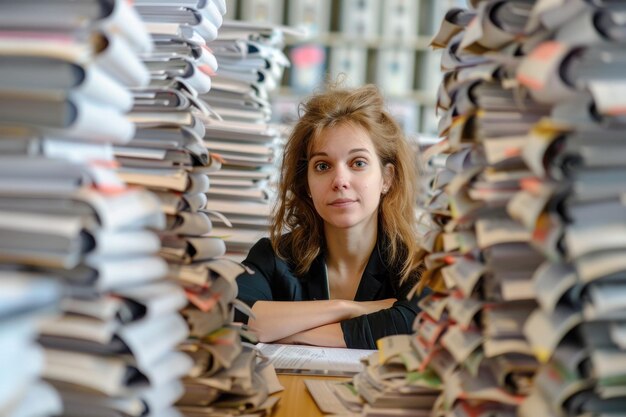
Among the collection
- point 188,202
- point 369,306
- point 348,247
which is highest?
point 348,247

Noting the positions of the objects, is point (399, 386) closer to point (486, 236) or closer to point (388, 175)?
point (486, 236)

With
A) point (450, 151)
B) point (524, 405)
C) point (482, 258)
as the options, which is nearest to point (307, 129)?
point (450, 151)

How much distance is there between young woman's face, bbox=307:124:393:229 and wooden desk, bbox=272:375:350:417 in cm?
88

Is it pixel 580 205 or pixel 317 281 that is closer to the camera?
pixel 580 205

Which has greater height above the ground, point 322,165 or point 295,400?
point 322,165

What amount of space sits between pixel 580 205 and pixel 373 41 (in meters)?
4.97

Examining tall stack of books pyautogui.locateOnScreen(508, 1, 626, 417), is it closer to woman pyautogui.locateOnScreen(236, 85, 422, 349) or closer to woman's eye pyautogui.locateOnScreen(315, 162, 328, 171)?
woman pyautogui.locateOnScreen(236, 85, 422, 349)

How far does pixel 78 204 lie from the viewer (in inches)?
30.2

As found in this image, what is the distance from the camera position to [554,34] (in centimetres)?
82

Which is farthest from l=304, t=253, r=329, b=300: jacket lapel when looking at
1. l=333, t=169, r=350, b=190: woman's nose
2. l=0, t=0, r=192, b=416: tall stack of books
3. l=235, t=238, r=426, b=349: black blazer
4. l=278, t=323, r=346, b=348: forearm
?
l=0, t=0, r=192, b=416: tall stack of books

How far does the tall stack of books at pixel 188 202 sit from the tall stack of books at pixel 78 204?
0.62ft

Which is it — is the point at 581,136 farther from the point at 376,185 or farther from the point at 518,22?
the point at 376,185

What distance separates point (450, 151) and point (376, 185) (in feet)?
3.78

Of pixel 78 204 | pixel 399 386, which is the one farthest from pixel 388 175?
pixel 78 204
